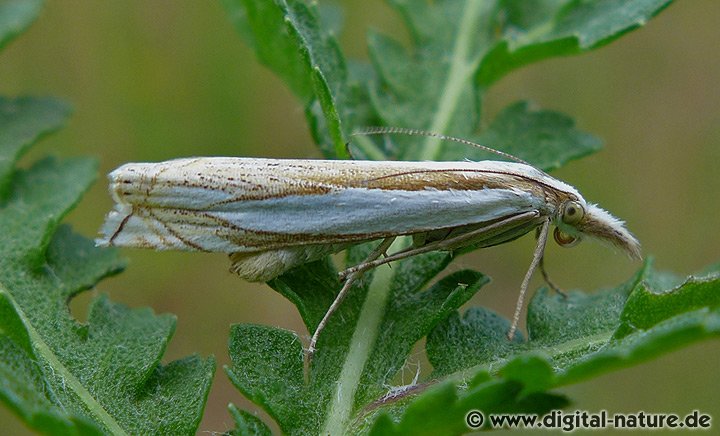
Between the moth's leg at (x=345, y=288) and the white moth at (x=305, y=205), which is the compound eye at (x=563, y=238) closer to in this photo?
the white moth at (x=305, y=205)

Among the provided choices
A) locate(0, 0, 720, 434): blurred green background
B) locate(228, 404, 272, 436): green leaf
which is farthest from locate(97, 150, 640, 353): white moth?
locate(0, 0, 720, 434): blurred green background

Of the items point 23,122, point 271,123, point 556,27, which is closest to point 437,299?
point 556,27

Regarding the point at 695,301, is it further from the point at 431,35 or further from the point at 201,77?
the point at 201,77

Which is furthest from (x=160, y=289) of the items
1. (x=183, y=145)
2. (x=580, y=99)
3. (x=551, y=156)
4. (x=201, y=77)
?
(x=580, y=99)

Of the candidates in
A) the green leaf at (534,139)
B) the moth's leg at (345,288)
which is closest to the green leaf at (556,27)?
the green leaf at (534,139)

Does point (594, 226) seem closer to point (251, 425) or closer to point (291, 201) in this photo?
point (291, 201)

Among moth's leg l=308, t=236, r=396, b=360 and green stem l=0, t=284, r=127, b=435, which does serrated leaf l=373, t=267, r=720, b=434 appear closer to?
moth's leg l=308, t=236, r=396, b=360
